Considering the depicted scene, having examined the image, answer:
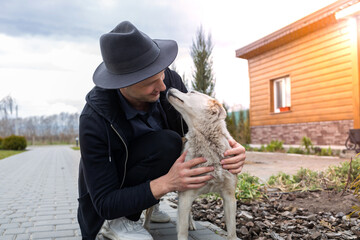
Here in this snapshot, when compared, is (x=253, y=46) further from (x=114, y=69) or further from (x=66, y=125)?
(x=66, y=125)

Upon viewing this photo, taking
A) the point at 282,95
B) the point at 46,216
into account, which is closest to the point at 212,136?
the point at 46,216

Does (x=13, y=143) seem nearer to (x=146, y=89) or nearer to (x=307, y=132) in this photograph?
(x=307, y=132)

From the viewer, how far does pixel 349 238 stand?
2.73 m

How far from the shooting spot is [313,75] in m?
11.8

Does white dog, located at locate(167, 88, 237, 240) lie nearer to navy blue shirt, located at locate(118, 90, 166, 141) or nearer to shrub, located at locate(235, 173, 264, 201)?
navy blue shirt, located at locate(118, 90, 166, 141)

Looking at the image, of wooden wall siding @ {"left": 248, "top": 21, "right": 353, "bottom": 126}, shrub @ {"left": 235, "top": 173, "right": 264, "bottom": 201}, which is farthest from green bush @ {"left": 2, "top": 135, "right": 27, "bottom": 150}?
shrub @ {"left": 235, "top": 173, "right": 264, "bottom": 201}

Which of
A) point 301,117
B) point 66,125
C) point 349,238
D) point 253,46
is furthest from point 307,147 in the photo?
point 66,125

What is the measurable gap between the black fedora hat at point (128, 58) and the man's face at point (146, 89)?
0.10 m

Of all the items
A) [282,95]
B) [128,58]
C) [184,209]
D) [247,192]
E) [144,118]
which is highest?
[282,95]

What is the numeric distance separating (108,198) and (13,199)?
11.5 feet

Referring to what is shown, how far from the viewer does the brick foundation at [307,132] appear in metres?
10.6

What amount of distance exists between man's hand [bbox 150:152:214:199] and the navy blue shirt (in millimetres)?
557

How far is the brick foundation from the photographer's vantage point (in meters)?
10.6

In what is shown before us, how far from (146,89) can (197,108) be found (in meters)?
0.43
